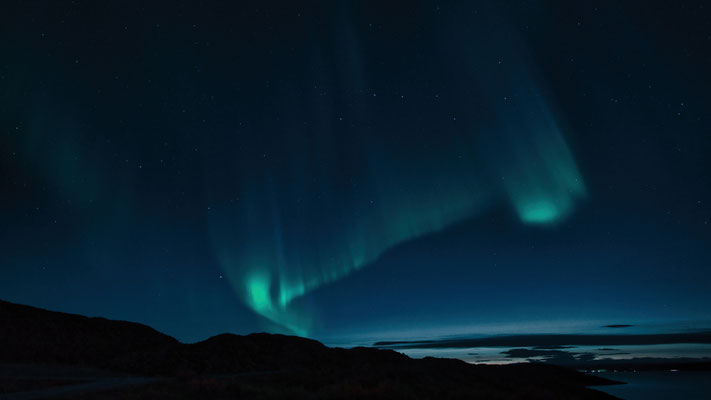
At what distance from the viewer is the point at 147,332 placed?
370 ft

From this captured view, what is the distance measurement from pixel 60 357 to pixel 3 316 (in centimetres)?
2007

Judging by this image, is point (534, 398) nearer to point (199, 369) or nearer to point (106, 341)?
point (199, 369)

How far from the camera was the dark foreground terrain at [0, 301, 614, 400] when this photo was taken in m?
19.3

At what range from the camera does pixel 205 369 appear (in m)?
57.9

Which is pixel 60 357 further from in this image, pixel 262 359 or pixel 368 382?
pixel 368 382

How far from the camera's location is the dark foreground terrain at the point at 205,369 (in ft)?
63.2

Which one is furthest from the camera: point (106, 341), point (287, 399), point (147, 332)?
point (147, 332)

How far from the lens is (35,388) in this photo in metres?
23.1

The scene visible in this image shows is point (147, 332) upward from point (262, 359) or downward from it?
upward

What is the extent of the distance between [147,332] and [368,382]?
10360 centimetres

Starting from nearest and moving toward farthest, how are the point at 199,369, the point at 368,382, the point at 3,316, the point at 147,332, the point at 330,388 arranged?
the point at 330,388, the point at 368,382, the point at 199,369, the point at 3,316, the point at 147,332

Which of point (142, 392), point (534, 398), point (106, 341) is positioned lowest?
point (534, 398)

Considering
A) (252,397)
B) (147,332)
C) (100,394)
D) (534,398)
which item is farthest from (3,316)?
(534,398)

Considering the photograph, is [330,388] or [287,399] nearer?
[287,399]
